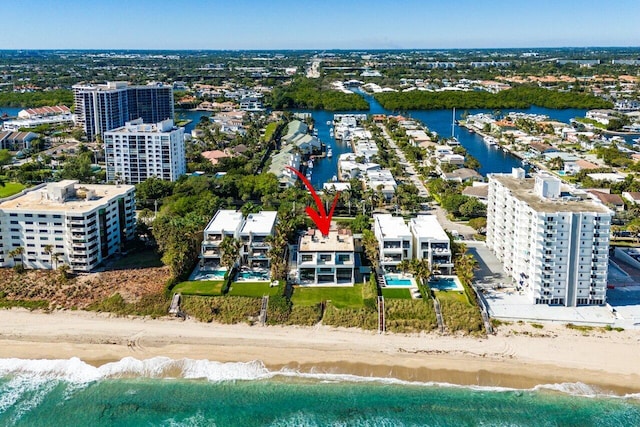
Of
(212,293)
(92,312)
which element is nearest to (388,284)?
(212,293)

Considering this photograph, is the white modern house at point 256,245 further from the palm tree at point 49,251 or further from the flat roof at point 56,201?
the palm tree at point 49,251

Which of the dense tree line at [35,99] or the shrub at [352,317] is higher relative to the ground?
the dense tree line at [35,99]

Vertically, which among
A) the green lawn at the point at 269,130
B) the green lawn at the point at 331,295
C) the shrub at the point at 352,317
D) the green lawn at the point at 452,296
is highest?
the green lawn at the point at 269,130

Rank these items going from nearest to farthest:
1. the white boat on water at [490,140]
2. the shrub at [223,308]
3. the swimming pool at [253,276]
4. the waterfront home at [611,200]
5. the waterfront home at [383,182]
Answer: the shrub at [223,308]
the swimming pool at [253,276]
the waterfront home at [611,200]
the waterfront home at [383,182]
the white boat on water at [490,140]

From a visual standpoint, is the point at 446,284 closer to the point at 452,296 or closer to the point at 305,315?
the point at 452,296

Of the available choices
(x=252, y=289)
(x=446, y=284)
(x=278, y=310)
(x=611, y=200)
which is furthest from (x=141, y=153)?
(x=611, y=200)

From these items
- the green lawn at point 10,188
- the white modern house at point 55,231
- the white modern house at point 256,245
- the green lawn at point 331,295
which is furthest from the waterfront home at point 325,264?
the green lawn at point 10,188

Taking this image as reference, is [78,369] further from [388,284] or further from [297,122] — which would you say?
[297,122]
